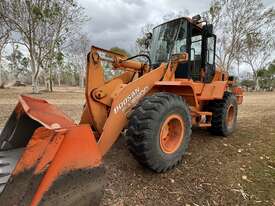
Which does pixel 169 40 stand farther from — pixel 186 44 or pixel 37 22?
pixel 37 22

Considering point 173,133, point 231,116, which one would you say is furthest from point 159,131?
point 231,116

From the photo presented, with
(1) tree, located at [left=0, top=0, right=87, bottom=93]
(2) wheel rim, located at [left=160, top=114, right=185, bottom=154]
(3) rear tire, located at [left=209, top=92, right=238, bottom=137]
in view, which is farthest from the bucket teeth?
(1) tree, located at [left=0, top=0, right=87, bottom=93]

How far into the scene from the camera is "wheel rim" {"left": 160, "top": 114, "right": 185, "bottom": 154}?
3.47 meters

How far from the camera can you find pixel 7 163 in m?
2.91

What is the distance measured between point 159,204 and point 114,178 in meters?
0.70

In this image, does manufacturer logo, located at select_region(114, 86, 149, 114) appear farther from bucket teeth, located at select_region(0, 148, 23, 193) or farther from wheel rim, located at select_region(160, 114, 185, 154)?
bucket teeth, located at select_region(0, 148, 23, 193)

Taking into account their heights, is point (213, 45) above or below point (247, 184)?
above

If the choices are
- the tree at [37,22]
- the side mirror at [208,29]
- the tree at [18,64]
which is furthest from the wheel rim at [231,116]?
the tree at [18,64]

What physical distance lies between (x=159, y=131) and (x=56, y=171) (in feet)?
4.70

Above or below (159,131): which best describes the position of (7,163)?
below

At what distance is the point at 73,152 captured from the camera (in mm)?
2281

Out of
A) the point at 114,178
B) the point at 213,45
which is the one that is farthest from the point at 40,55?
the point at 114,178

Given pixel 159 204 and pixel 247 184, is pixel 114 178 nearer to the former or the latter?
pixel 159 204

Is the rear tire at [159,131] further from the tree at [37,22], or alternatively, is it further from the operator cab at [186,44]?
the tree at [37,22]
